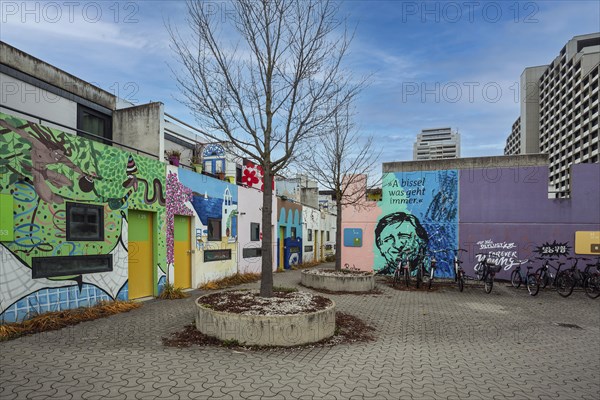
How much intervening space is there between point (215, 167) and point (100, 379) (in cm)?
994

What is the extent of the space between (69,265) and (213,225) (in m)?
5.36

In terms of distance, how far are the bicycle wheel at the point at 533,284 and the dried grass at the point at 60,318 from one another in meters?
11.2

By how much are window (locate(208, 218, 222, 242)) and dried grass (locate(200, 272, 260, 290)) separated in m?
1.36

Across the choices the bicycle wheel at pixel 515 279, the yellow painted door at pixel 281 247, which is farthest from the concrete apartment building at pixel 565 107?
the yellow painted door at pixel 281 247

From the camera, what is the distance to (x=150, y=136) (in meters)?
9.93

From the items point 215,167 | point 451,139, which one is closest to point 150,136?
point 215,167

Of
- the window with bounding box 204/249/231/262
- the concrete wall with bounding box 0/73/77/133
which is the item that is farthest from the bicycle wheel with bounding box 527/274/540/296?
the concrete wall with bounding box 0/73/77/133

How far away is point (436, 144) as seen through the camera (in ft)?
452

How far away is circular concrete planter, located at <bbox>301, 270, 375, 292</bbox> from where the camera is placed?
11477 mm

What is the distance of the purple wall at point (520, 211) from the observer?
44.0 feet

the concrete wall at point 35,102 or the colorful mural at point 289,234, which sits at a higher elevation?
the concrete wall at point 35,102

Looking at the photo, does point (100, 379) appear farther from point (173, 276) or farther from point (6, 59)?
point (6, 59)

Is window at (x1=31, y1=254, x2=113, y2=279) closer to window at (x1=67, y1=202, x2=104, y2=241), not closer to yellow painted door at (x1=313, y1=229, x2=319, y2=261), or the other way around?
window at (x1=67, y1=202, x2=104, y2=241)

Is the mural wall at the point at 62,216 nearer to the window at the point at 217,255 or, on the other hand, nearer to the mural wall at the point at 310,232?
the window at the point at 217,255
